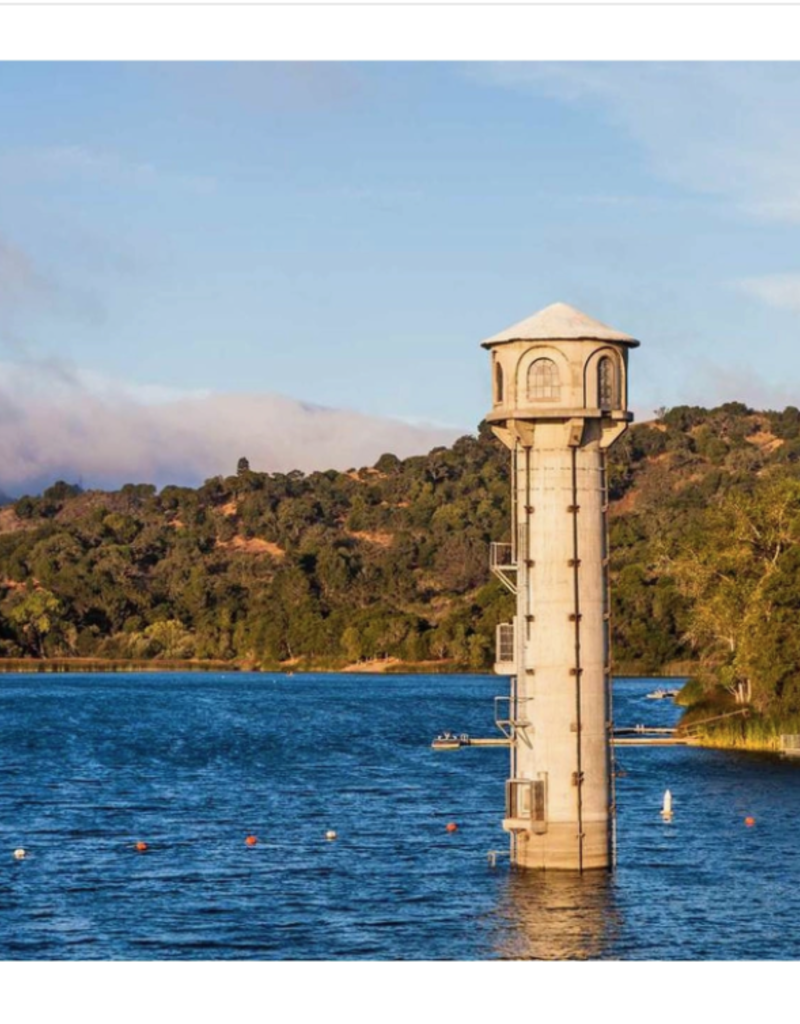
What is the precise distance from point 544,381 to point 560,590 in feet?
17.9

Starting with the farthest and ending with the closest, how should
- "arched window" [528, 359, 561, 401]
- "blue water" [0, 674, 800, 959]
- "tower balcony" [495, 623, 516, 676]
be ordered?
"tower balcony" [495, 623, 516, 676]
"arched window" [528, 359, 561, 401]
"blue water" [0, 674, 800, 959]

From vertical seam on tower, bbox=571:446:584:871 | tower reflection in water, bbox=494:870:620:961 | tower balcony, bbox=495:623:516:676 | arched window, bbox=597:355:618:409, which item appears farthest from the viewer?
tower balcony, bbox=495:623:516:676

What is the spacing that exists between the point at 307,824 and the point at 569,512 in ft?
83.0

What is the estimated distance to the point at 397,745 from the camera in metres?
117

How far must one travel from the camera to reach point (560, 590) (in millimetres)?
53875

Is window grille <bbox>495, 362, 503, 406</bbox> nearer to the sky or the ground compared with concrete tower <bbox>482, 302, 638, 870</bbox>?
nearer to the sky

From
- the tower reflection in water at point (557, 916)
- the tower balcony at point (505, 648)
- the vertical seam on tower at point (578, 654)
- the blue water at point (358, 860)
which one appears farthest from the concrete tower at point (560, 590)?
the blue water at point (358, 860)

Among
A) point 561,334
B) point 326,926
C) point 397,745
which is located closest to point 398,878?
point 326,926

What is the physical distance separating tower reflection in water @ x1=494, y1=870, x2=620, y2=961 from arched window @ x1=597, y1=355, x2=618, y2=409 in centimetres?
1221

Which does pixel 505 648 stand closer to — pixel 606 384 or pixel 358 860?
pixel 606 384

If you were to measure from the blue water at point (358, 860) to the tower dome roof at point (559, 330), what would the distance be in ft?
45.6

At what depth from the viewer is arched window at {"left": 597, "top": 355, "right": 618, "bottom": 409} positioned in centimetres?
5441

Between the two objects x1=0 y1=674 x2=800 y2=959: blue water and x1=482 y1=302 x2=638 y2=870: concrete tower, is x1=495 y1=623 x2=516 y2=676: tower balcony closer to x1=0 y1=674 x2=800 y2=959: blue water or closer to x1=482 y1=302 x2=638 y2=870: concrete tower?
x1=482 y1=302 x2=638 y2=870: concrete tower

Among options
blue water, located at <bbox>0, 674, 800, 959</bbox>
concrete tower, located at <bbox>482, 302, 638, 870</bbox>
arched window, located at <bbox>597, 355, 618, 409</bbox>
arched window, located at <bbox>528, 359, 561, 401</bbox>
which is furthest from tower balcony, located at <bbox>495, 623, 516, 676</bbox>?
arched window, located at <bbox>597, 355, 618, 409</bbox>
